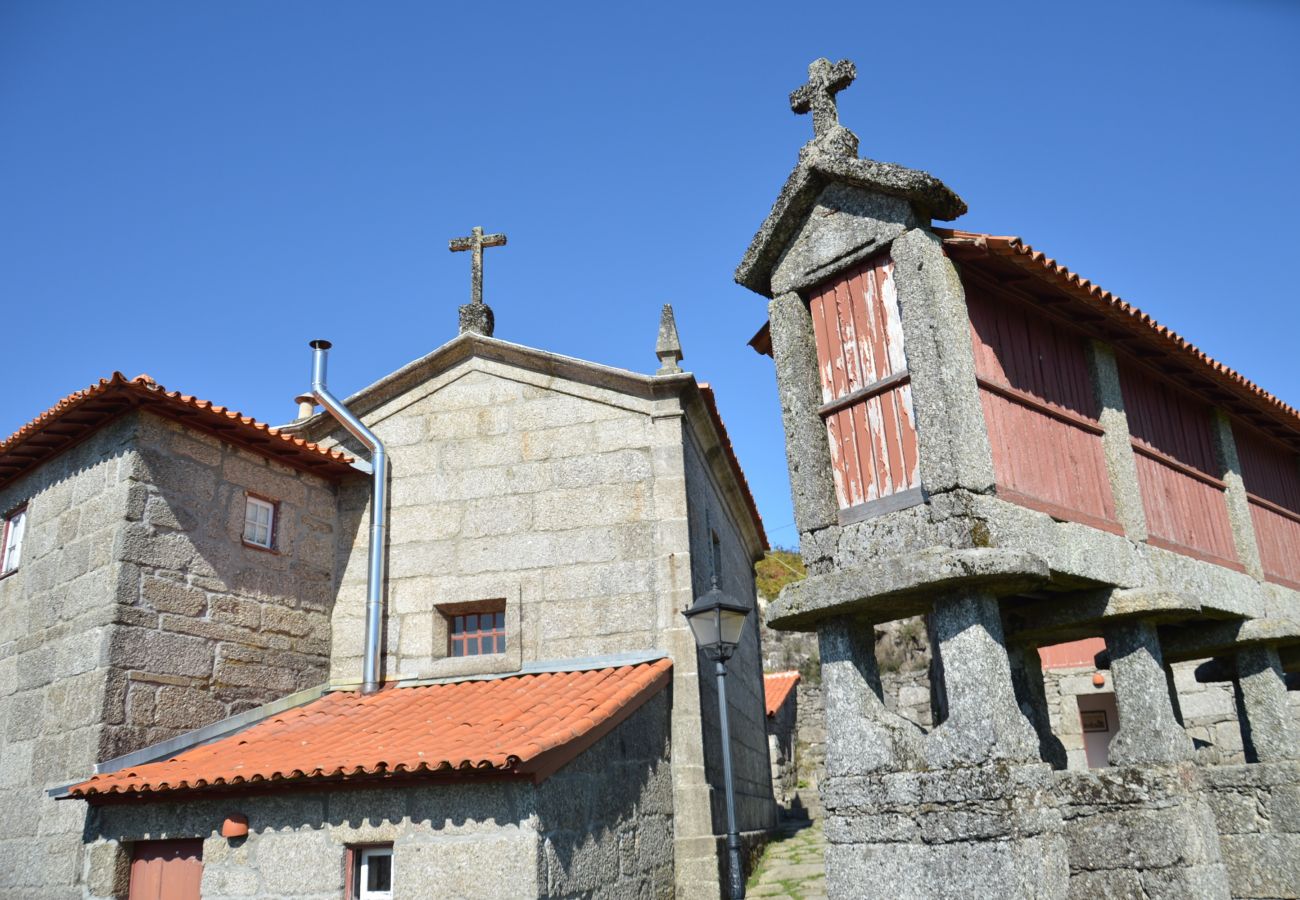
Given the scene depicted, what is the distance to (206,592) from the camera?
296 inches

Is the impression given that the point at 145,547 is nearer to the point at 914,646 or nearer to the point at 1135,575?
the point at 1135,575

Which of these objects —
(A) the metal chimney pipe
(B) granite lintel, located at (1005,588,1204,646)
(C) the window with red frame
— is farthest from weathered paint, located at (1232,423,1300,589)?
A: (A) the metal chimney pipe

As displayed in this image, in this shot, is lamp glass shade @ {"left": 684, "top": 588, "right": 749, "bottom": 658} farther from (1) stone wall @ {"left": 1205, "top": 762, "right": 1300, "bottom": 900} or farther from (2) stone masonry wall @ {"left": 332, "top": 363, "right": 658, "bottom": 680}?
(1) stone wall @ {"left": 1205, "top": 762, "right": 1300, "bottom": 900}

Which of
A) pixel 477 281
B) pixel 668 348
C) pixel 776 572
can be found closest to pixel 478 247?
pixel 477 281

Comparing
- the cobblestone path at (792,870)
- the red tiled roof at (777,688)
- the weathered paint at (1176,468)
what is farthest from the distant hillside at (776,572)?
the weathered paint at (1176,468)

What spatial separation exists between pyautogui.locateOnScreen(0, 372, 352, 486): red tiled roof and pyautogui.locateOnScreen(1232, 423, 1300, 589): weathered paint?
7741 millimetres

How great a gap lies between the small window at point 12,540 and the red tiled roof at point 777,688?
9.52m

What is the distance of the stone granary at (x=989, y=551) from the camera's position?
4.88 meters

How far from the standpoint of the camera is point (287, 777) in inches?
228

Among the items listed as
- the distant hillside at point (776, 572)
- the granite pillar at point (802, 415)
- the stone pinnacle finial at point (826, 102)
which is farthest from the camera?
the distant hillside at point (776, 572)

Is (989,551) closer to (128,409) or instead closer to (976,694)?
(976,694)

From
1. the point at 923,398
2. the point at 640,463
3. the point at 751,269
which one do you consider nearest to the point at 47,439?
the point at 640,463

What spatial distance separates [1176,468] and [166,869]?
24.8ft

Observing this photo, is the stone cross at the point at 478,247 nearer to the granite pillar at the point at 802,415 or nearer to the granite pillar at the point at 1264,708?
the granite pillar at the point at 802,415
